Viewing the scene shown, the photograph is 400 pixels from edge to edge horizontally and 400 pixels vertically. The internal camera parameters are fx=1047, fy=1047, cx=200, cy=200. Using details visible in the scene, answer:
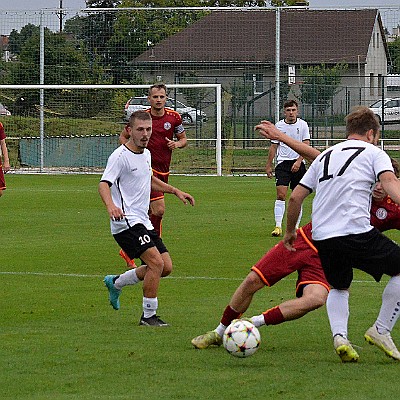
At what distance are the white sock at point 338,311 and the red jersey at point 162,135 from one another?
6.05 metres

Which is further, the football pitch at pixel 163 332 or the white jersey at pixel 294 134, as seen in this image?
the white jersey at pixel 294 134

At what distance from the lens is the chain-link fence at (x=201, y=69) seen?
1312 inches

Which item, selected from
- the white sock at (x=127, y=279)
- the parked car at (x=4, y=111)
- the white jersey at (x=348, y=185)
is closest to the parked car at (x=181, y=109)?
the parked car at (x=4, y=111)

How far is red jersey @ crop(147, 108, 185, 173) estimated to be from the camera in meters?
13.0

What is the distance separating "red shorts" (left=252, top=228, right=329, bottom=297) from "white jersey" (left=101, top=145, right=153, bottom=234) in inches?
65.6

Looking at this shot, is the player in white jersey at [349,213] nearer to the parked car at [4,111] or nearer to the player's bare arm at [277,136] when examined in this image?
the player's bare arm at [277,136]

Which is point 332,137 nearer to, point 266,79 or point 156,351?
point 266,79

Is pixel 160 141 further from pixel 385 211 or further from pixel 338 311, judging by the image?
pixel 338 311

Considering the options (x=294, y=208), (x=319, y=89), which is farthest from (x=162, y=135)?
(x=319, y=89)

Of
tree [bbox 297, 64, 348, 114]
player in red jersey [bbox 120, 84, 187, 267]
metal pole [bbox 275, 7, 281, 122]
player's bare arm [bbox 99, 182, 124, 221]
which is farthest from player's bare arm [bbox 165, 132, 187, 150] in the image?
tree [bbox 297, 64, 348, 114]

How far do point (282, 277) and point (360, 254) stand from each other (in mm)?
773

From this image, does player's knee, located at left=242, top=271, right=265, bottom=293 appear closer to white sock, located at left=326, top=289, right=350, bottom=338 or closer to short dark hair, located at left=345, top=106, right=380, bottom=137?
white sock, located at left=326, top=289, right=350, bottom=338

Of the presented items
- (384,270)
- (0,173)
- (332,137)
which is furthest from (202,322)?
(332,137)

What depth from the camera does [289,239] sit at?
7.29 m
